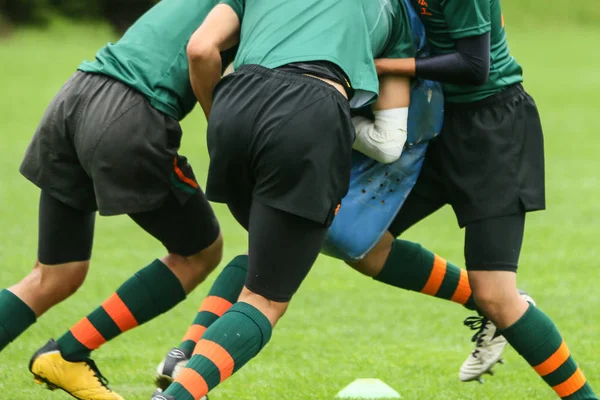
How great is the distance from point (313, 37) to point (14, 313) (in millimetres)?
1688

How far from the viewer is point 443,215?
10.4 metres

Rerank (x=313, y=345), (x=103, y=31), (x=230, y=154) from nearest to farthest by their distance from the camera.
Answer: (x=230, y=154)
(x=313, y=345)
(x=103, y=31)

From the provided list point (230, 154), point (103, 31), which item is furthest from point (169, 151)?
point (103, 31)

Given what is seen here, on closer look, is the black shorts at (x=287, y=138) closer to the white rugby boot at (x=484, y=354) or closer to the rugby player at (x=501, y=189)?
the rugby player at (x=501, y=189)

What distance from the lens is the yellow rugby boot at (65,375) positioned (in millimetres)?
4344

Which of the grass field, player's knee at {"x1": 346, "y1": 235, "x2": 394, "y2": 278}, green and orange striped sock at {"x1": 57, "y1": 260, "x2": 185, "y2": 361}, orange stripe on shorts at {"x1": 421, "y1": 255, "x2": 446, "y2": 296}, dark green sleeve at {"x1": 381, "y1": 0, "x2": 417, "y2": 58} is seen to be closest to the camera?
dark green sleeve at {"x1": 381, "y1": 0, "x2": 417, "y2": 58}

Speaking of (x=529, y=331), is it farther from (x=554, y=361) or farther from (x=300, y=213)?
(x=300, y=213)

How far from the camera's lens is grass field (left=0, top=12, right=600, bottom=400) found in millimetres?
5043

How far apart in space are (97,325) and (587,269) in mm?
4443

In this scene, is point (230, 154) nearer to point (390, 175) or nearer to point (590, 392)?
point (390, 175)

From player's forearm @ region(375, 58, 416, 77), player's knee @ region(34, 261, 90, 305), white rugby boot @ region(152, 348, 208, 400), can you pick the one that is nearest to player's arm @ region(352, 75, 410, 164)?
player's forearm @ region(375, 58, 416, 77)

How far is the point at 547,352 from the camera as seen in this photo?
415 cm

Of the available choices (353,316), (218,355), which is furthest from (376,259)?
(353,316)

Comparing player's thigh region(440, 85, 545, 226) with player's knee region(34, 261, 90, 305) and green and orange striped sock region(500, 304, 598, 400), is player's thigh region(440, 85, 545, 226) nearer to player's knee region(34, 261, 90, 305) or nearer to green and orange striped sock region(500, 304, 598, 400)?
green and orange striped sock region(500, 304, 598, 400)
